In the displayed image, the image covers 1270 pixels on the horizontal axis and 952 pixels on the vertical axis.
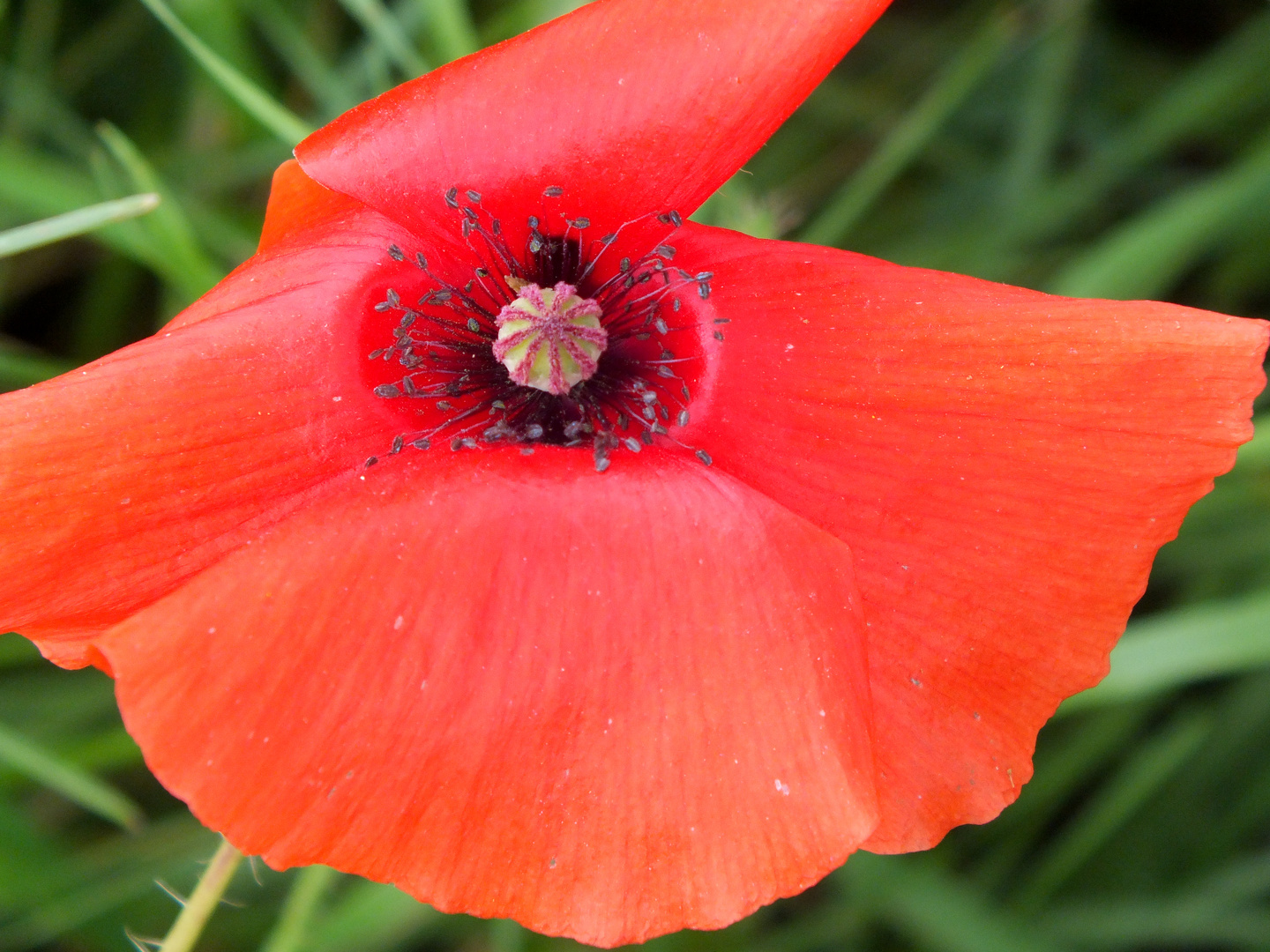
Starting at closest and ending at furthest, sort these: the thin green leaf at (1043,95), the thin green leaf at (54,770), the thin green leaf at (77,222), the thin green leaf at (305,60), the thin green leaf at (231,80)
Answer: the thin green leaf at (77,222), the thin green leaf at (231,80), the thin green leaf at (54,770), the thin green leaf at (305,60), the thin green leaf at (1043,95)

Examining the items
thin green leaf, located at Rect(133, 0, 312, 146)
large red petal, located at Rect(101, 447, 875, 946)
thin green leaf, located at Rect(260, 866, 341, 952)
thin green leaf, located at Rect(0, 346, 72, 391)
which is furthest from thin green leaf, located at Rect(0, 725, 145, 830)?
thin green leaf, located at Rect(133, 0, 312, 146)

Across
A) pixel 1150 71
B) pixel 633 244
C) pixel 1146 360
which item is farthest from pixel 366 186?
pixel 1150 71

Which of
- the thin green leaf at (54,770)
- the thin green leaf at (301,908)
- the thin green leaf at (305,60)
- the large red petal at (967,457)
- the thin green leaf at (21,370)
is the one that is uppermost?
the thin green leaf at (305,60)

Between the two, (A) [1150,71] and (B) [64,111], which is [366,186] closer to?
(B) [64,111]

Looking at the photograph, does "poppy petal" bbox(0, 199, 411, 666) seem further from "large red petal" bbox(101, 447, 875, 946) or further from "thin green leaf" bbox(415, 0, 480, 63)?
"thin green leaf" bbox(415, 0, 480, 63)

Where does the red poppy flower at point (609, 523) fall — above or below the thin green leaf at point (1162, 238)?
below

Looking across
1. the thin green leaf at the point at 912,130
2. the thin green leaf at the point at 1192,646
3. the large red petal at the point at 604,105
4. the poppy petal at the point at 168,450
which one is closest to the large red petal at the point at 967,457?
the large red petal at the point at 604,105

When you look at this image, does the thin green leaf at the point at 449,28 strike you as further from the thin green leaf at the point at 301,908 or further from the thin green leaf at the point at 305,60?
the thin green leaf at the point at 301,908
